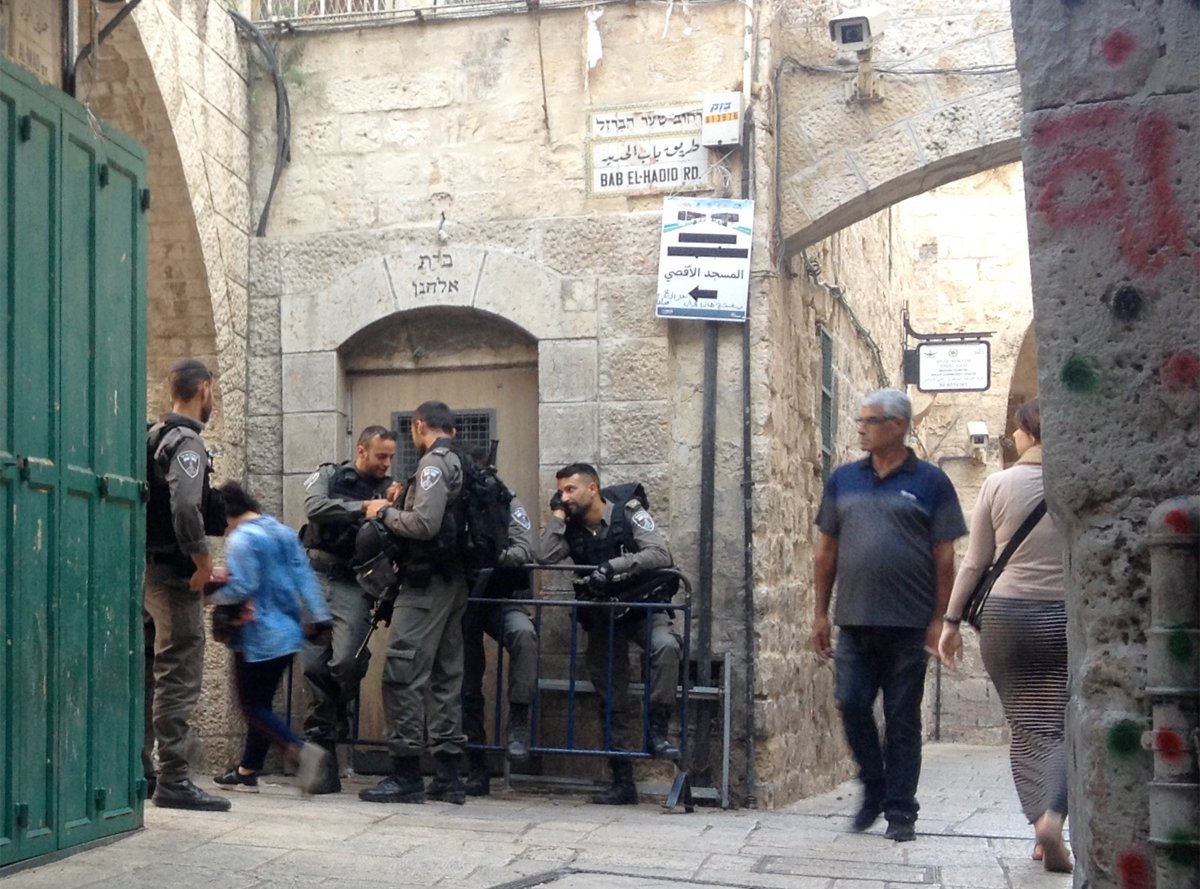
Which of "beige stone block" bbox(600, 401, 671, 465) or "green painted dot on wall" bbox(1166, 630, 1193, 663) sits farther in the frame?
"beige stone block" bbox(600, 401, 671, 465)

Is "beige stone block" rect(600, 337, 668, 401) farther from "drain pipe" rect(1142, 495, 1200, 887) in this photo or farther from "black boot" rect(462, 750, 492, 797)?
"drain pipe" rect(1142, 495, 1200, 887)

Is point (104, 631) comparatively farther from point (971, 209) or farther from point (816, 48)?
point (971, 209)

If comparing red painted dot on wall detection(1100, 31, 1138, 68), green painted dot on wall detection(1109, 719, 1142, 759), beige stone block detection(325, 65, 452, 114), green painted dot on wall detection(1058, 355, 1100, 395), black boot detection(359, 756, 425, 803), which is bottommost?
black boot detection(359, 756, 425, 803)

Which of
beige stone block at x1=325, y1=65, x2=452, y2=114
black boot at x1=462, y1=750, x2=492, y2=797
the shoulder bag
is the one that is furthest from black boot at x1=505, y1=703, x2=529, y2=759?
beige stone block at x1=325, y1=65, x2=452, y2=114

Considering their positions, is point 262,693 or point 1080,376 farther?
point 262,693

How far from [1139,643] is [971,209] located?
12812mm

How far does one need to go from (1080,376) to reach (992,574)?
8.46ft

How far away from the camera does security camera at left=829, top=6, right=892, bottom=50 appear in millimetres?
8258

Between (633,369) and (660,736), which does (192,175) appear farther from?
(660,736)

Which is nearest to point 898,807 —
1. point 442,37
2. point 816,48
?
point 816,48

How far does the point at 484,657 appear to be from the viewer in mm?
7832

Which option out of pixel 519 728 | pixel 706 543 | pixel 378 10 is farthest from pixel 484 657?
pixel 378 10

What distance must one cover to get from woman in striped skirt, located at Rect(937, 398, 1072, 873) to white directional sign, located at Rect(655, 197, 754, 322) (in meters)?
2.57

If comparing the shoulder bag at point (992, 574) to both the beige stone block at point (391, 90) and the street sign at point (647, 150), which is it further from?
the beige stone block at point (391, 90)
